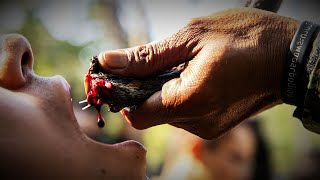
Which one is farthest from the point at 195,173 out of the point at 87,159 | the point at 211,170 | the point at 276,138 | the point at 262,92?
the point at 87,159

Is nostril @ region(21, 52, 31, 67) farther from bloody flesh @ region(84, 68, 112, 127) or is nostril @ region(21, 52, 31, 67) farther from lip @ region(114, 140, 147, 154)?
lip @ region(114, 140, 147, 154)

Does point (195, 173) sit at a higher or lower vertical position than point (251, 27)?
lower

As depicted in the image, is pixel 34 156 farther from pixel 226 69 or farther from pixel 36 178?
pixel 226 69

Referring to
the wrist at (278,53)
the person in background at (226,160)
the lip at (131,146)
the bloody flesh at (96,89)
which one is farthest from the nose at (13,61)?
the person in background at (226,160)

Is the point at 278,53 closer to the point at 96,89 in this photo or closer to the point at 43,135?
the point at 96,89

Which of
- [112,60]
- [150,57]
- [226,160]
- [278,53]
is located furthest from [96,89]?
[226,160]

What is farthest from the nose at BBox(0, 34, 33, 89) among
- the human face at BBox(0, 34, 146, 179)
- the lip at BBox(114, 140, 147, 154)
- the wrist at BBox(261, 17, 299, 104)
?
the wrist at BBox(261, 17, 299, 104)
